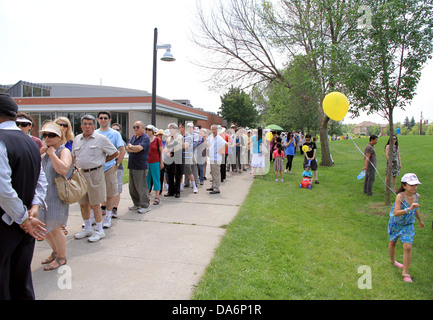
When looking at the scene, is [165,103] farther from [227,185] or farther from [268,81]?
[227,185]

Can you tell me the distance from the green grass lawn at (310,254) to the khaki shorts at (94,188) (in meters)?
2.09

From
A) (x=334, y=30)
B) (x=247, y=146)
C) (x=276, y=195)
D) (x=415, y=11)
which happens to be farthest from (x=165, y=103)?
(x=415, y=11)

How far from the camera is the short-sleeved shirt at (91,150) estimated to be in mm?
4289

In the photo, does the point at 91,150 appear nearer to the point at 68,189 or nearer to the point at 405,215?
the point at 68,189

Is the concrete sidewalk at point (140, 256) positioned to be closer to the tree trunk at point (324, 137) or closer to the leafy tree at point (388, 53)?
the leafy tree at point (388, 53)

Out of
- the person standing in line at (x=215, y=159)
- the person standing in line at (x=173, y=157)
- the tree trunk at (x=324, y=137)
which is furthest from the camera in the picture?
the tree trunk at (x=324, y=137)

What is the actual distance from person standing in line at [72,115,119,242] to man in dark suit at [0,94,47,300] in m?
1.96

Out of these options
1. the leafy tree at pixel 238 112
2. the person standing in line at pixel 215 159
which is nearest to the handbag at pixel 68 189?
the person standing in line at pixel 215 159

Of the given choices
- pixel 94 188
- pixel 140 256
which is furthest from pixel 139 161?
pixel 140 256

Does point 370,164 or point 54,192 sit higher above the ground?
point 370,164

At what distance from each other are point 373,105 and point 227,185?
4.91 metres

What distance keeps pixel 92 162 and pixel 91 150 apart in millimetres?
194

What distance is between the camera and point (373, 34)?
658 centimetres

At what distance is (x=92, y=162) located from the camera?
429 centimetres
